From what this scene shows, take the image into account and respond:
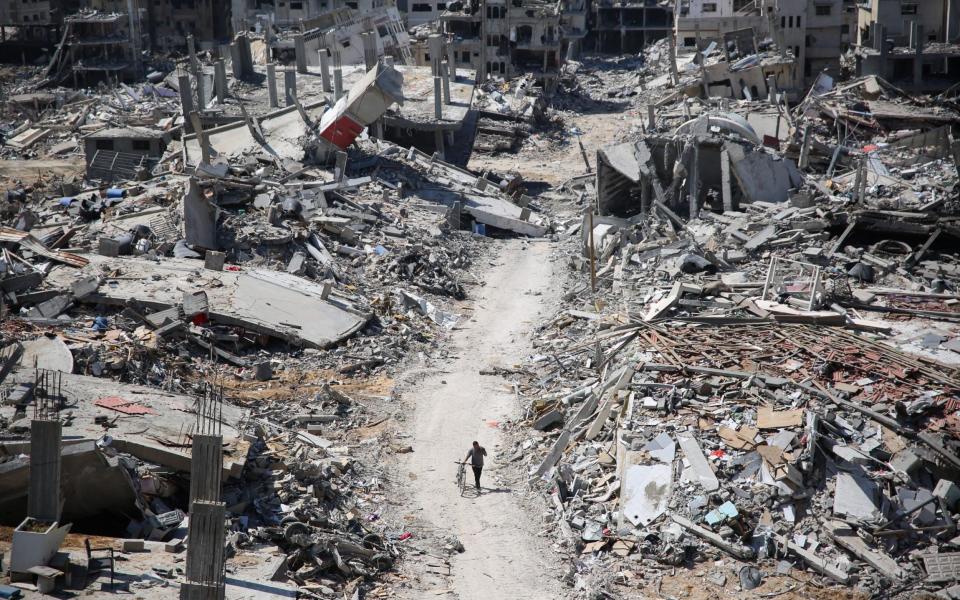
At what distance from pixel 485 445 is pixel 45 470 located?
7.47m

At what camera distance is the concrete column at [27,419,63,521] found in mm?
11828

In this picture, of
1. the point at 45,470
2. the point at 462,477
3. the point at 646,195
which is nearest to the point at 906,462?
the point at 462,477

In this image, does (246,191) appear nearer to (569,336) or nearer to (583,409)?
(569,336)

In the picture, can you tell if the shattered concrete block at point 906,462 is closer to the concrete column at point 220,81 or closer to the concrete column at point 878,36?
the concrete column at point 220,81

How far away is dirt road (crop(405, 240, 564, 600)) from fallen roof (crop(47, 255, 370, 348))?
224 centimetres

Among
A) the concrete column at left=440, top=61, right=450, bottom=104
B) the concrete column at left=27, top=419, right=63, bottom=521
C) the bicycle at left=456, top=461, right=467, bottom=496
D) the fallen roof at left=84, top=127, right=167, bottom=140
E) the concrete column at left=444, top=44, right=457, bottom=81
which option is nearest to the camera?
the concrete column at left=27, top=419, right=63, bottom=521

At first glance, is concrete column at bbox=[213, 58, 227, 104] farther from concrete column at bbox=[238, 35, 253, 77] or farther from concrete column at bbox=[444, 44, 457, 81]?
concrete column at bbox=[444, 44, 457, 81]

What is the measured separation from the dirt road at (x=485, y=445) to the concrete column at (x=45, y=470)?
4.76 meters

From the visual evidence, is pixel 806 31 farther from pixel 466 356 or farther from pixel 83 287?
pixel 83 287

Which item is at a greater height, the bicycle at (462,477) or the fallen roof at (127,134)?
the fallen roof at (127,134)

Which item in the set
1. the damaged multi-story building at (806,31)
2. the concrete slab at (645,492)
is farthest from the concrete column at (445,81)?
the concrete slab at (645,492)

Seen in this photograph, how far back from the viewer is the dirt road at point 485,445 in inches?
567

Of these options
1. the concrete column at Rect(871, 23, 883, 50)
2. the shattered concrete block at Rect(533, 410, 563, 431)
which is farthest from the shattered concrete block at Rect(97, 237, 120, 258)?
the concrete column at Rect(871, 23, 883, 50)

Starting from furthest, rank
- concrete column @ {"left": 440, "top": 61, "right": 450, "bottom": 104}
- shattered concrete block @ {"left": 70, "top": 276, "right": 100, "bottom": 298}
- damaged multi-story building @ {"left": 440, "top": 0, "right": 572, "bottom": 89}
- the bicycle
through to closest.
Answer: damaged multi-story building @ {"left": 440, "top": 0, "right": 572, "bottom": 89} → concrete column @ {"left": 440, "top": 61, "right": 450, "bottom": 104} → shattered concrete block @ {"left": 70, "top": 276, "right": 100, "bottom": 298} → the bicycle
